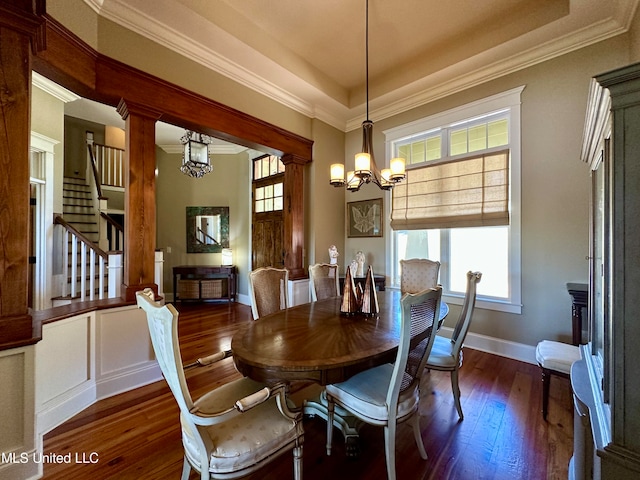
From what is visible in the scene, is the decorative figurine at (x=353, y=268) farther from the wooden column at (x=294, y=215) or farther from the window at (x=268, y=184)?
the window at (x=268, y=184)

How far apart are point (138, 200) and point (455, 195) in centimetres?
352

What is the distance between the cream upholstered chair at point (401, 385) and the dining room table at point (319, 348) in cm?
12

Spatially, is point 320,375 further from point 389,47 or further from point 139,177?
point 389,47

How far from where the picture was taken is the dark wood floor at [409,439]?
1559mm

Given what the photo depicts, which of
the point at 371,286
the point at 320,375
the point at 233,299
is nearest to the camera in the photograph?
the point at 320,375

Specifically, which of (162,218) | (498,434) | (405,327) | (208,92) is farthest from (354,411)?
(162,218)

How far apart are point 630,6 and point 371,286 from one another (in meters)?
3.19

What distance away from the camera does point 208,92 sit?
9.92 ft

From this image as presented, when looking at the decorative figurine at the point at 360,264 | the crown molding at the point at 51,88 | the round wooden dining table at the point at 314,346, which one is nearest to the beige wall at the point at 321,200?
the decorative figurine at the point at 360,264

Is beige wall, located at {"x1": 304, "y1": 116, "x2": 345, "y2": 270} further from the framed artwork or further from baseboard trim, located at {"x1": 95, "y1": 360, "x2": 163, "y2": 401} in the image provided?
baseboard trim, located at {"x1": 95, "y1": 360, "x2": 163, "y2": 401}

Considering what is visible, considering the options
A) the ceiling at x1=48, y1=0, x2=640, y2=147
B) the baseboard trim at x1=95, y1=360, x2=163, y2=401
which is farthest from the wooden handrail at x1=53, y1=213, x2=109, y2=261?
the ceiling at x1=48, y1=0, x2=640, y2=147

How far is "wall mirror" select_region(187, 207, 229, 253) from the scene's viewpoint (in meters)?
6.39

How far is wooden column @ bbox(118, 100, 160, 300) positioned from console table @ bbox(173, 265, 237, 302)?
3406mm

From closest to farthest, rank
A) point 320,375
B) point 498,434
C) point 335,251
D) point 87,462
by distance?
point 320,375 < point 87,462 < point 498,434 < point 335,251
